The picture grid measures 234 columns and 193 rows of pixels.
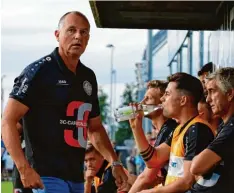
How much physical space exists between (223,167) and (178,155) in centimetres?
87

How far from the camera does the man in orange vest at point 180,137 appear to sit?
7184mm

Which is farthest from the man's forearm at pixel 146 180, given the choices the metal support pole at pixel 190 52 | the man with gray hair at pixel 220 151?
the metal support pole at pixel 190 52

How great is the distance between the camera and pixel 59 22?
735 cm

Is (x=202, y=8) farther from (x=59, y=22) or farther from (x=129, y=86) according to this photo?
(x=129, y=86)

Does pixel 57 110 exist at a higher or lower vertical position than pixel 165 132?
higher

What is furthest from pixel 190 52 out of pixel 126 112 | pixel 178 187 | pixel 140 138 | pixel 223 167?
pixel 223 167

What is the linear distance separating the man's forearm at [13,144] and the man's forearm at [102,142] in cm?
115

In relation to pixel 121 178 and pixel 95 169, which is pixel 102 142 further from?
pixel 95 169

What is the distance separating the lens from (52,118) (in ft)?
22.9

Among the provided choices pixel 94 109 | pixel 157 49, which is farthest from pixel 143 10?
pixel 157 49

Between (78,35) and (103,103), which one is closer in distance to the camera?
(78,35)

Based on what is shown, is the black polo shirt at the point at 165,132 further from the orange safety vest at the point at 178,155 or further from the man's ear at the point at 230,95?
the man's ear at the point at 230,95

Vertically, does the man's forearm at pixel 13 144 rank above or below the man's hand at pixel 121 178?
above

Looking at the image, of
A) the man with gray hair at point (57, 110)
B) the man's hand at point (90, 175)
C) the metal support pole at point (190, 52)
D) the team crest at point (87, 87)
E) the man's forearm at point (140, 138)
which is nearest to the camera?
→ the man with gray hair at point (57, 110)
